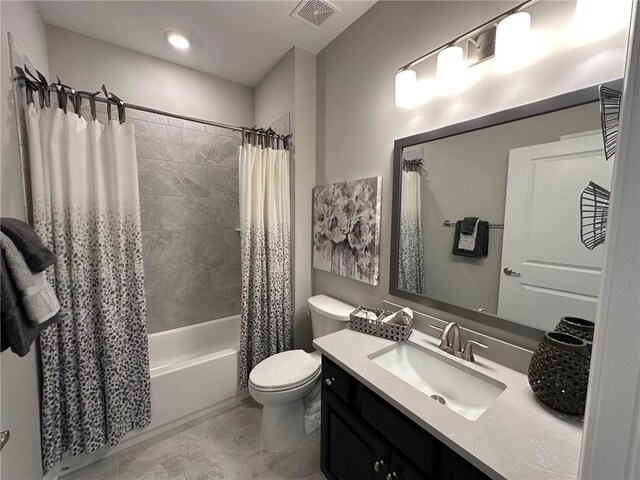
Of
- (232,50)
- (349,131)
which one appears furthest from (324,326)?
(232,50)

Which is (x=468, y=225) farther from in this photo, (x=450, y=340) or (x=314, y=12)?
(x=314, y=12)

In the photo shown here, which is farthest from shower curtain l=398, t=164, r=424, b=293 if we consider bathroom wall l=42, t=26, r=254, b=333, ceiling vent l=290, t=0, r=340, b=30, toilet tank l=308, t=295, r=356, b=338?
bathroom wall l=42, t=26, r=254, b=333

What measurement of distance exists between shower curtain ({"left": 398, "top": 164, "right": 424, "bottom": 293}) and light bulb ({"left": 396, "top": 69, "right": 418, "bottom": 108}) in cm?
33

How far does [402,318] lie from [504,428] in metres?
0.62

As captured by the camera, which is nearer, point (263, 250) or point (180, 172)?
point (263, 250)

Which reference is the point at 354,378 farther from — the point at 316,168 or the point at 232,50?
the point at 232,50

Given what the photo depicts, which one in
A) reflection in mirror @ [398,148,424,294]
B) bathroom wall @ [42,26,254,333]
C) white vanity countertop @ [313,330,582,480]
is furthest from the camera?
bathroom wall @ [42,26,254,333]

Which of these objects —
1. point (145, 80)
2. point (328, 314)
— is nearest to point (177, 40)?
point (145, 80)

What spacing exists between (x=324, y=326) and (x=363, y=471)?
0.85 meters

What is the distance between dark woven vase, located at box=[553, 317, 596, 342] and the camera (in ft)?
2.88

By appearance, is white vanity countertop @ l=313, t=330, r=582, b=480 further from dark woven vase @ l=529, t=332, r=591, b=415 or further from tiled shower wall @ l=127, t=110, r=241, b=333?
tiled shower wall @ l=127, t=110, r=241, b=333

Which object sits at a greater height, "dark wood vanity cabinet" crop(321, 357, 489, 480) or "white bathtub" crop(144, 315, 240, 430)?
"dark wood vanity cabinet" crop(321, 357, 489, 480)

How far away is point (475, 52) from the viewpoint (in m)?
1.15

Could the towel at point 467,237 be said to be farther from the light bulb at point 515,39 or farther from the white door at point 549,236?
the light bulb at point 515,39
